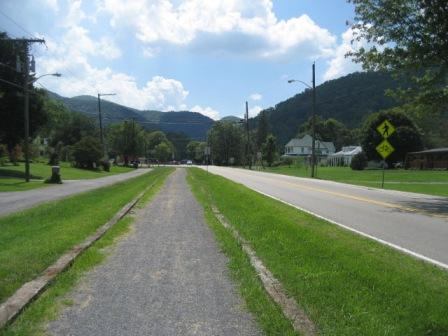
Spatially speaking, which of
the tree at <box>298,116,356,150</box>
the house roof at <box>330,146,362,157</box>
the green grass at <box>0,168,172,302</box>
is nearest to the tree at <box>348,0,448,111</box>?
the green grass at <box>0,168,172,302</box>

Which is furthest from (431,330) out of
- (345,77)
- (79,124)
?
(79,124)

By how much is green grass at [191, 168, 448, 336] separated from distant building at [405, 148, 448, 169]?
65.8 meters

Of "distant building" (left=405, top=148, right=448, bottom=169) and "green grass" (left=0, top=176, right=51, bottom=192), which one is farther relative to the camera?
"distant building" (left=405, top=148, right=448, bottom=169)

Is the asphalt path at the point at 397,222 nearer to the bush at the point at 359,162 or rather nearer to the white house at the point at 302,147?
the bush at the point at 359,162

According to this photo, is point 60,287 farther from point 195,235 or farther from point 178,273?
point 195,235

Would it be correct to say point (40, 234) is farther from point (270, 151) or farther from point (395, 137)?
point (270, 151)

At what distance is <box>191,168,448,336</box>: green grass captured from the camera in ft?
17.9

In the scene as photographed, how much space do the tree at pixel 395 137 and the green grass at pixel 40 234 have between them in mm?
70704

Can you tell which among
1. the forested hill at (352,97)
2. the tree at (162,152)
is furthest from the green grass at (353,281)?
the tree at (162,152)

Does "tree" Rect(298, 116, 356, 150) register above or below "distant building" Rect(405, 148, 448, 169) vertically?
above

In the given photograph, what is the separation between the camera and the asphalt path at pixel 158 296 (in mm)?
5637

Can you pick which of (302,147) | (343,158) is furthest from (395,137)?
(302,147)

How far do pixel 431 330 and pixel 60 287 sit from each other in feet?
14.4

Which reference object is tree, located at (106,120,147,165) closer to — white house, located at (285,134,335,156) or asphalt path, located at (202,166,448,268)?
white house, located at (285,134,335,156)
